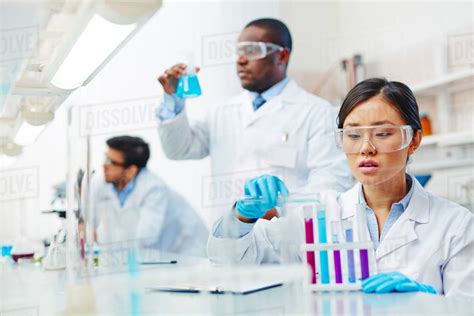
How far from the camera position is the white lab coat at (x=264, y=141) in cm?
227

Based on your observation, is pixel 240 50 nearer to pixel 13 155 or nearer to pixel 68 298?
pixel 13 155

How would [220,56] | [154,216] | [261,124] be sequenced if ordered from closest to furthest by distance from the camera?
1. [261,124]
2. [154,216]
3. [220,56]

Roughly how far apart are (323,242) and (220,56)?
251 centimetres

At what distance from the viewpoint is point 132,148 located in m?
2.62

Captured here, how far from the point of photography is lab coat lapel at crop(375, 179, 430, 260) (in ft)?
4.66

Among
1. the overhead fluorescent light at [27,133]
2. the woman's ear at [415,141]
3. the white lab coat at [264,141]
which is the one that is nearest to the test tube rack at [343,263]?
the woman's ear at [415,141]

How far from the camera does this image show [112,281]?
89 centimetres

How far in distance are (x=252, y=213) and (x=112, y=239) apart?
494 millimetres

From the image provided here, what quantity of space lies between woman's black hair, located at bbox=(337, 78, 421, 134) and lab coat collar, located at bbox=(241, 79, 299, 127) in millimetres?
838

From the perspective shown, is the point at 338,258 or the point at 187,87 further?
the point at 187,87

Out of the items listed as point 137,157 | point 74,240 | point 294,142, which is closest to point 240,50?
point 294,142

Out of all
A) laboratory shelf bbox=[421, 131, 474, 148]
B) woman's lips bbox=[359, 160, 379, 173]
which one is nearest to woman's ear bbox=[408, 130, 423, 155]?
woman's lips bbox=[359, 160, 379, 173]

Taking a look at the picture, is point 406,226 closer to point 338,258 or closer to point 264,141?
point 338,258

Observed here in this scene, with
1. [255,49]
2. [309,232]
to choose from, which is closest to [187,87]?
[255,49]
